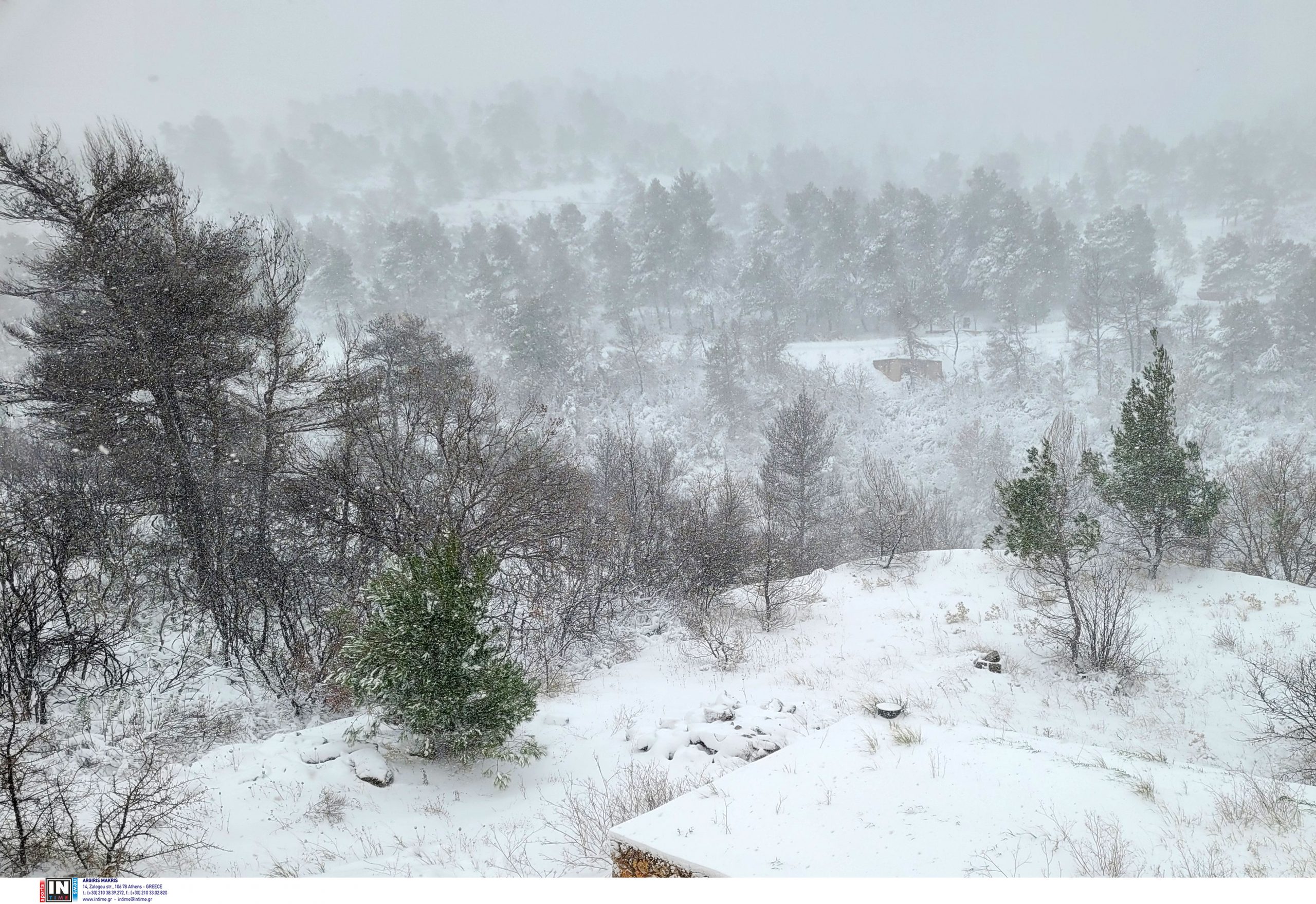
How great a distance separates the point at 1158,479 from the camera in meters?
16.5

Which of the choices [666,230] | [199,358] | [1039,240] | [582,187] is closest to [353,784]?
[199,358]

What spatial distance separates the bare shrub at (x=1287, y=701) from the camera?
8.61m

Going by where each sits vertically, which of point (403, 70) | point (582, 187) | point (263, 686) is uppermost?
point (582, 187)

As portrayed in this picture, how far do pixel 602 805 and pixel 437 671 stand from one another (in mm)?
2164

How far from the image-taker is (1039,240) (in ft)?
151

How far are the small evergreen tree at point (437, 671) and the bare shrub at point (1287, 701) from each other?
382 inches

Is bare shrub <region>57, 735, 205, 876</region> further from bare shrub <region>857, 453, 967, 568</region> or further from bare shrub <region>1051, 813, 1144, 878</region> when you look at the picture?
bare shrub <region>857, 453, 967, 568</region>

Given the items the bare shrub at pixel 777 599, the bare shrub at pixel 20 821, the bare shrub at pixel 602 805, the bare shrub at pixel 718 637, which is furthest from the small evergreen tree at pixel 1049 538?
the bare shrub at pixel 20 821

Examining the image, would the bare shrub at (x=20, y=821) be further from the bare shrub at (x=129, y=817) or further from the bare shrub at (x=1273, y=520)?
the bare shrub at (x=1273, y=520)

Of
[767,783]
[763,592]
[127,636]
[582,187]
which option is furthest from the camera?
[582,187]

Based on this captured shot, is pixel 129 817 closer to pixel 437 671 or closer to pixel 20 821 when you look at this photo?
pixel 20 821

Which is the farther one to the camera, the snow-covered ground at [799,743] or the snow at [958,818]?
the snow-covered ground at [799,743]

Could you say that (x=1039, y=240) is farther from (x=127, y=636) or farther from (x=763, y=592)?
(x=127, y=636)

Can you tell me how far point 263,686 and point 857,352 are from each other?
4362 centimetres
